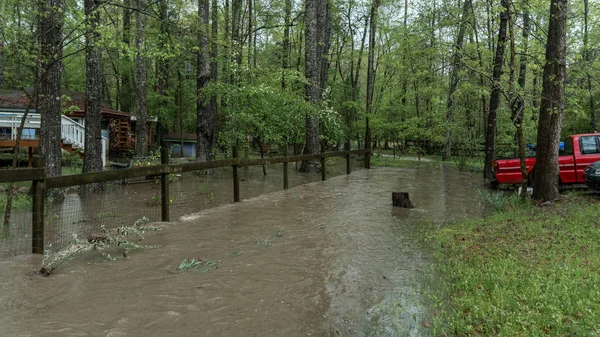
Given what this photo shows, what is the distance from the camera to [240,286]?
4.36 m

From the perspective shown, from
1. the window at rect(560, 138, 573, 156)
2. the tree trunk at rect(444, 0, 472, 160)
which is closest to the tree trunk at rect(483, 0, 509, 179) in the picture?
the tree trunk at rect(444, 0, 472, 160)

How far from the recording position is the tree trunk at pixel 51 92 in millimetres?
8695

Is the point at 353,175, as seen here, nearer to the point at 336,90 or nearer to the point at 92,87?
the point at 92,87

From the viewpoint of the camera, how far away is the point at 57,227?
7.74 m

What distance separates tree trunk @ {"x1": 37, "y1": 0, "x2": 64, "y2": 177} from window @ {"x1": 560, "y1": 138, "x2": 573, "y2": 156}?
12.8 m

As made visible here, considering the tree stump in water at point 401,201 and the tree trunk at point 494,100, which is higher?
the tree trunk at point 494,100

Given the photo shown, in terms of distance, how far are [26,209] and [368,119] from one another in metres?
20.7

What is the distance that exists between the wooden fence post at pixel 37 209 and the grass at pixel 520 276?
4.79 meters

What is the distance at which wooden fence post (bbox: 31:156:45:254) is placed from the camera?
16.4 feet

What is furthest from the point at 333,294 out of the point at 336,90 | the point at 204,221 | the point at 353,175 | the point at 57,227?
the point at 336,90

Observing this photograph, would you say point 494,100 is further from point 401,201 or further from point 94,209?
point 94,209

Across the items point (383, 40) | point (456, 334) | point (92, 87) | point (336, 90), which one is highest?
point (383, 40)

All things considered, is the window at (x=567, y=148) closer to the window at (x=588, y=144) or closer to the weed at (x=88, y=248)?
the window at (x=588, y=144)

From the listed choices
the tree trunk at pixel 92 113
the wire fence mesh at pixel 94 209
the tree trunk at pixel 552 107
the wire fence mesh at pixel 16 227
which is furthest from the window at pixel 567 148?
the tree trunk at pixel 92 113
